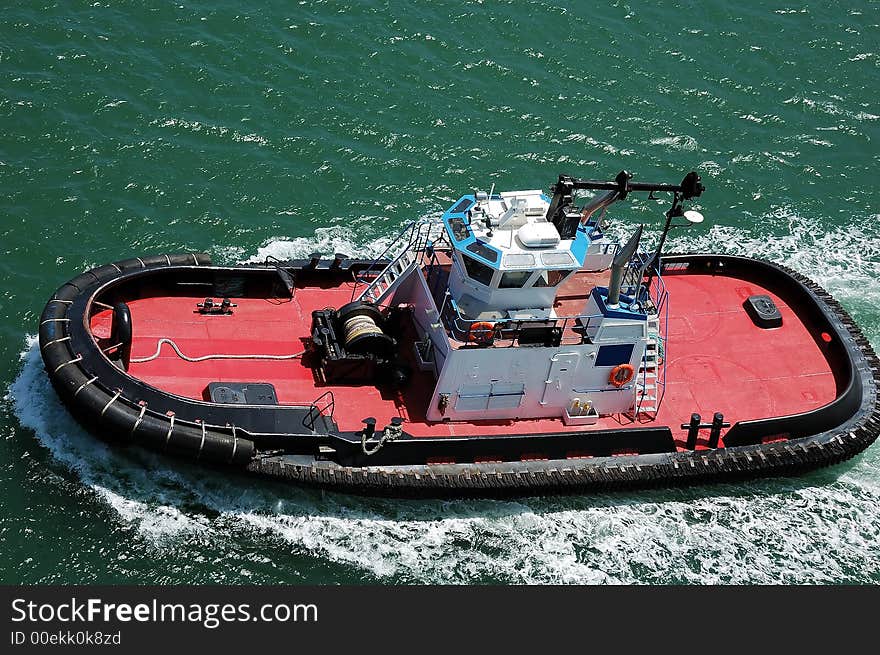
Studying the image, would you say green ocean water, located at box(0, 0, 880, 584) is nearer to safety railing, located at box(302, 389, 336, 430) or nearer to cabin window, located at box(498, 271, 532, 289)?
safety railing, located at box(302, 389, 336, 430)

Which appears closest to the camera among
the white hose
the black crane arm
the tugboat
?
the tugboat

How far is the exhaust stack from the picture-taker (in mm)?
20609

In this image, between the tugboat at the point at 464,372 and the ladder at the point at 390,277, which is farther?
the ladder at the point at 390,277

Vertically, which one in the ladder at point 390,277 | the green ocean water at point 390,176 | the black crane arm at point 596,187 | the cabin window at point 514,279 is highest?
the black crane arm at point 596,187

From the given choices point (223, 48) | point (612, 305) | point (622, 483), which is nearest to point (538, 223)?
point (612, 305)

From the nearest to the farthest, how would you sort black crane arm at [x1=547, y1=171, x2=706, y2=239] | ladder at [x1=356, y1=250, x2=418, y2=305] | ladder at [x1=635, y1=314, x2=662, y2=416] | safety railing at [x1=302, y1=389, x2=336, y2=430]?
safety railing at [x1=302, y1=389, x2=336, y2=430], black crane arm at [x1=547, y1=171, x2=706, y2=239], ladder at [x1=635, y1=314, x2=662, y2=416], ladder at [x1=356, y1=250, x2=418, y2=305]

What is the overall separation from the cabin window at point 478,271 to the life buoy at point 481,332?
2.59ft

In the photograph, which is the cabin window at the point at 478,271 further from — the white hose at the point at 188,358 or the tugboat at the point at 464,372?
the white hose at the point at 188,358

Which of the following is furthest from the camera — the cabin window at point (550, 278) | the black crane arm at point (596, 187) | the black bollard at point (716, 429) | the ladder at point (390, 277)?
the ladder at point (390, 277)

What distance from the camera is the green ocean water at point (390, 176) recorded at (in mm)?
20438

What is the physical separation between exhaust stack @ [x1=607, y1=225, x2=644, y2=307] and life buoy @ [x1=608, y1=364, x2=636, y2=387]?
123 cm

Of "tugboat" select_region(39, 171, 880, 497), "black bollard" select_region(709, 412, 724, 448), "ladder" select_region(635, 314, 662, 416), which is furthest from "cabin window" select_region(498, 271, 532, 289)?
"black bollard" select_region(709, 412, 724, 448)

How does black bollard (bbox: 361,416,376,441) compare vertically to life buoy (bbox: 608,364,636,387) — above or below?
below

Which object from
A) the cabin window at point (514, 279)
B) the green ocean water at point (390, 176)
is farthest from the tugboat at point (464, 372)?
the green ocean water at point (390, 176)
